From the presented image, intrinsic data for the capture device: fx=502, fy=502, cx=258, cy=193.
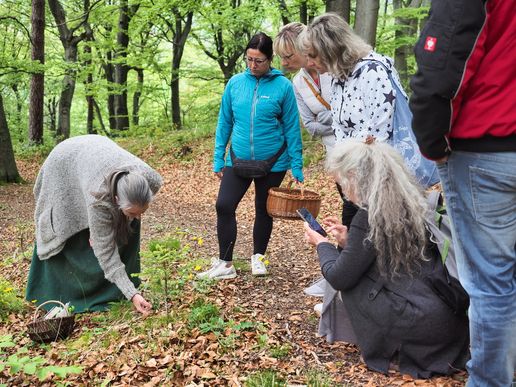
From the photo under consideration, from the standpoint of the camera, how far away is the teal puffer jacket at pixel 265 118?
446 cm

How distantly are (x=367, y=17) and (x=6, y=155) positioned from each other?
876cm

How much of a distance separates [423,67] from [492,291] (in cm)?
105

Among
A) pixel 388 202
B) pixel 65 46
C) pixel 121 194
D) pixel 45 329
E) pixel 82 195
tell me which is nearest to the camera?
pixel 388 202

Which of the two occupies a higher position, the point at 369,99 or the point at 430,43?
the point at 430,43

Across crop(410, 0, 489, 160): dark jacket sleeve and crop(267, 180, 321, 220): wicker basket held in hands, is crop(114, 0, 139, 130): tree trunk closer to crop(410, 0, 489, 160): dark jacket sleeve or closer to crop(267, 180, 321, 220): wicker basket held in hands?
crop(267, 180, 321, 220): wicker basket held in hands

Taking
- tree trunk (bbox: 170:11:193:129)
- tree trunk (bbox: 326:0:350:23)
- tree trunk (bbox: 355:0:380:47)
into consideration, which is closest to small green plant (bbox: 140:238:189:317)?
tree trunk (bbox: 355:0:380:47)

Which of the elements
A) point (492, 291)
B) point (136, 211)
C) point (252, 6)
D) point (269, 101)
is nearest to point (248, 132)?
point (269, 101)

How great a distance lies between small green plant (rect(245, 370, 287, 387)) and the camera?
2859 millimetres

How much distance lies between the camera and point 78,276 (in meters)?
4.54

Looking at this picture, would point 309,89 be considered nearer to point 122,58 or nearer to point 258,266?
point 258,266

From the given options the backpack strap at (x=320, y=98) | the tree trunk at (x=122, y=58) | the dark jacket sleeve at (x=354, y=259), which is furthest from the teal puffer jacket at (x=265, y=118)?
the tree trunk at (x=122, y=58)

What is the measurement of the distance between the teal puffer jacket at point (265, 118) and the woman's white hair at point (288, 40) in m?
0.33

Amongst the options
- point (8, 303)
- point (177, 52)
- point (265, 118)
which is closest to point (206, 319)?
point (265, 118)

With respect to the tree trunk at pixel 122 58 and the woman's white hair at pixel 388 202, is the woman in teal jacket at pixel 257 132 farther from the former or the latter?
the tree trunk at pixel 122 58
